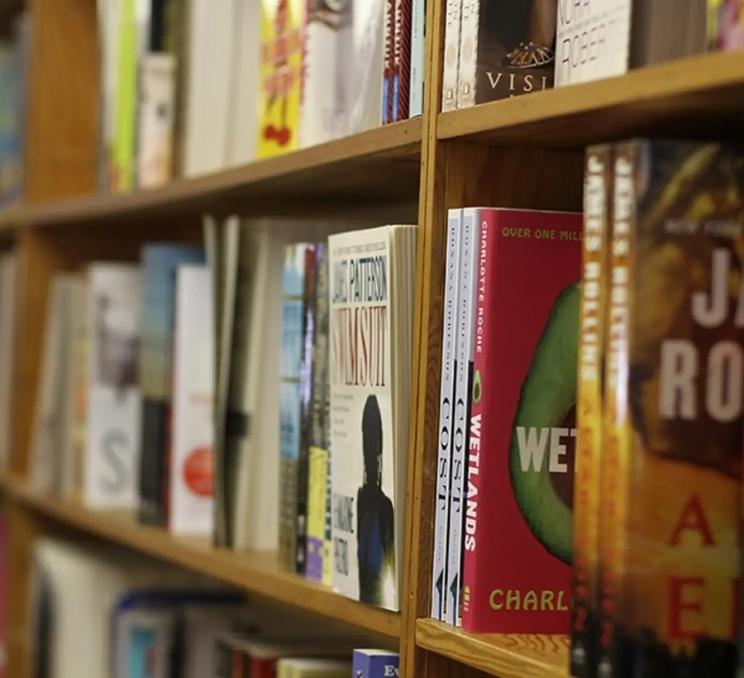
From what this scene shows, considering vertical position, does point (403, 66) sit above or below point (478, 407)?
above

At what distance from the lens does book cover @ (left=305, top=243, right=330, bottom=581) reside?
4.48 ft

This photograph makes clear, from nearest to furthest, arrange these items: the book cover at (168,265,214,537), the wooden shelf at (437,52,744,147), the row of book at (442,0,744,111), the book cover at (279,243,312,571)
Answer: the wooden shelf at (437,52,744,147)
the row of book at (442,0,744,111)
the book cover at (279,243,312,571)
the book cover at (168,265,214,537)

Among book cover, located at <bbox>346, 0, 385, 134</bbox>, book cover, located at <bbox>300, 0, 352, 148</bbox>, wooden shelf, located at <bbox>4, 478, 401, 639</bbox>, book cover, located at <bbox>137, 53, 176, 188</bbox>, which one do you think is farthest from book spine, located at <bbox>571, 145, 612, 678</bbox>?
book cover, located at <bbox>137, 53, 176, 188</bbox>

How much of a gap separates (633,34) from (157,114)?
977mm

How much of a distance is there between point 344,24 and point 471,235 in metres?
0.39

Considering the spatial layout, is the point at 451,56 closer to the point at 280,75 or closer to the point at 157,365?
the point at 280,75

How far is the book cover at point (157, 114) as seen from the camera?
1843 mm

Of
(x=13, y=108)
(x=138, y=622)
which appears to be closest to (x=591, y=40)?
(x=138, y=622)

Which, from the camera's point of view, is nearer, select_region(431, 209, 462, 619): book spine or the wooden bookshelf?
the wooden bookshelf

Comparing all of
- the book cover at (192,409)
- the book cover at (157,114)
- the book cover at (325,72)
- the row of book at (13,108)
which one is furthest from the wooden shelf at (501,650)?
the row of book at (13,108)

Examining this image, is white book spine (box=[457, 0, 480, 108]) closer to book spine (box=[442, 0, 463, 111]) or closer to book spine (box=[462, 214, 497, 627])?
book spine (box=[442, 0, 463, 111])

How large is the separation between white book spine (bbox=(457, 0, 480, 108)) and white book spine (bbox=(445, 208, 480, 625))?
0.10 meters

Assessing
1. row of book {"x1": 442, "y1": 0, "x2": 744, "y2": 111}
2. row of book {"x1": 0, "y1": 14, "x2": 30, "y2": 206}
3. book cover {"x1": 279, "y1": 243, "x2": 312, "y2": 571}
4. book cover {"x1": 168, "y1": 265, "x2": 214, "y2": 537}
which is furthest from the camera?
row of book {"x1": 0, "y1": 14, "x2": 30, "y2": 206}

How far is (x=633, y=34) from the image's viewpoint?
1.00 meters
